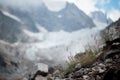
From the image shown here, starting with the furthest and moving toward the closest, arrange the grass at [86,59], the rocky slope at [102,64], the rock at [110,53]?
1. the grass at [86,59]
2. the rock at [110,53]
3. the rocky slope at [102,64]

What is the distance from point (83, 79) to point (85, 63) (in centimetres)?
189

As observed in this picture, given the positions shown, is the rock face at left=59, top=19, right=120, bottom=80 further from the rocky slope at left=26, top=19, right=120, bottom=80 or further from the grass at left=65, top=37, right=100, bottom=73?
the grass at left=65, top=37, right=100, bottom=73

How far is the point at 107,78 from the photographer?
7996 millimetres

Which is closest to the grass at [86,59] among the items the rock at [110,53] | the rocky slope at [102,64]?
the rocky slope at [102,64]

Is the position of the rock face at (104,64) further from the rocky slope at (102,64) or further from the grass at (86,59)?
the grass at (86,59)

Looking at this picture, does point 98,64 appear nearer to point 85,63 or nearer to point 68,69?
point 85,63

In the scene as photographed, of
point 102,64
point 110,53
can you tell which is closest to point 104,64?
point 102,64

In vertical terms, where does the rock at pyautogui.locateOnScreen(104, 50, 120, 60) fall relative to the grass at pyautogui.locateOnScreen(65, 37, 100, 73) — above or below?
below

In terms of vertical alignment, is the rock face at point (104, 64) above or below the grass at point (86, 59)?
below

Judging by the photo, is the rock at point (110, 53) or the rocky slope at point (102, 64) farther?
the rock at point (110, 53)

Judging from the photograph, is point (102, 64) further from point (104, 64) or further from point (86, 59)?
point (86, 59)

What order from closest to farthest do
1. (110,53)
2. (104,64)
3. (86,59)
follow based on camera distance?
(104,64) → (110,53) → (86,59)

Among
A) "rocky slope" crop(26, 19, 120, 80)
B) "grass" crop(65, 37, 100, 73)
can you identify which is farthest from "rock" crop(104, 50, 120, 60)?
"grass" crop(65, 37, 100, 73)

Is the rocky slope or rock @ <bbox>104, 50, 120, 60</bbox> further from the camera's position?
rock @ <bbox>104, 50, 120, 60</bbox>
